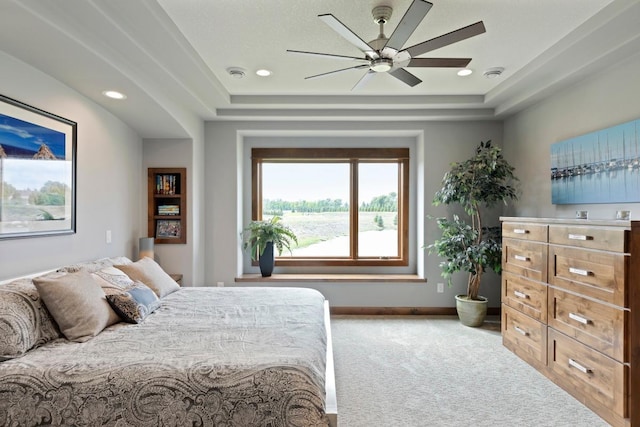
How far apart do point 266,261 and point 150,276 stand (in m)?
1.84

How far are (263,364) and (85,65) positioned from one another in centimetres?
236

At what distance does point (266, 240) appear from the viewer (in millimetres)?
4527

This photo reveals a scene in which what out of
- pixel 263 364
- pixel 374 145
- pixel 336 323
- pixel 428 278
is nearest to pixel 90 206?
pixel 263 364

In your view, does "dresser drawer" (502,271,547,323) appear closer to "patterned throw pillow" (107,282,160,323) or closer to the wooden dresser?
the wooden dresser

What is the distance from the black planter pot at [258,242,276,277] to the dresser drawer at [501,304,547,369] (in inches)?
107

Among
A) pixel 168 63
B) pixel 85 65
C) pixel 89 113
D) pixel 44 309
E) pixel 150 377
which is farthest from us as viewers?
pixel 89 113

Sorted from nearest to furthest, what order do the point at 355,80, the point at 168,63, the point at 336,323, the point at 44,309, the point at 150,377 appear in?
the point at 150,377
the point at 44,309
the point at 168,63
the point at 355,80
the point at 336,323

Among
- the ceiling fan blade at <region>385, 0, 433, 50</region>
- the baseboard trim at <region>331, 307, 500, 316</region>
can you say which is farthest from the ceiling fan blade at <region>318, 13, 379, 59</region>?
the baseboard trim at <region>331, 307, 500, 316</region>

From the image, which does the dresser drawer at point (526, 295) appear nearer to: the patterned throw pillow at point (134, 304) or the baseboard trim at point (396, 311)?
the baseboard trim at point (396, 311)

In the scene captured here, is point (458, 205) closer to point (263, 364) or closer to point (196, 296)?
point (196, 296)

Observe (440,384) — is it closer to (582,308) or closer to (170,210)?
(582,308)

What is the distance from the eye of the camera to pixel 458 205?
458cm

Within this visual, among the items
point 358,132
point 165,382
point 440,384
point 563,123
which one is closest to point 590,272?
point 440,384

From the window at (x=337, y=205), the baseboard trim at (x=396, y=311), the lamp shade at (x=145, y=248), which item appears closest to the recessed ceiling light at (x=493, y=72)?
the window at (x=337, y=205)
